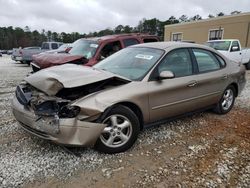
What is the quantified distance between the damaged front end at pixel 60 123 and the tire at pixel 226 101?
3013 mm

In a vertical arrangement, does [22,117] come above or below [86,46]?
below

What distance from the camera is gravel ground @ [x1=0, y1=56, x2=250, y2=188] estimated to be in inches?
115

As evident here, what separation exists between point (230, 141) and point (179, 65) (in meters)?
1.52

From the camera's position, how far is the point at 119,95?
3439 mm

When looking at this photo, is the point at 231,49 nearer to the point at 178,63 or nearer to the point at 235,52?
the point at 235,52

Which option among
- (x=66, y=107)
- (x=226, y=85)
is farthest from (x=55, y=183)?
(x=226, y=85)

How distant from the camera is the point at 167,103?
159 inches

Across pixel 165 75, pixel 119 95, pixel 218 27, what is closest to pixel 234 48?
pixel 165 75

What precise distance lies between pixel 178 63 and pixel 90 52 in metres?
3.72

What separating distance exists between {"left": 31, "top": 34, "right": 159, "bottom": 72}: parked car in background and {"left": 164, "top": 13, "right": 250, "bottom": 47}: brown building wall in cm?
2048

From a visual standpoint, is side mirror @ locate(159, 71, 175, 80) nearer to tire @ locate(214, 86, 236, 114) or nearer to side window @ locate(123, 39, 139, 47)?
tire @ locate(214, 86, 236, 114)

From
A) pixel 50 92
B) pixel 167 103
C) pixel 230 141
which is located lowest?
pixel 230 141

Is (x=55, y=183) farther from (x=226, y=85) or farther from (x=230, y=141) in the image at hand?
(x=226, y=85)

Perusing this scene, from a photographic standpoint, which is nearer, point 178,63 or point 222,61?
point 178,63
